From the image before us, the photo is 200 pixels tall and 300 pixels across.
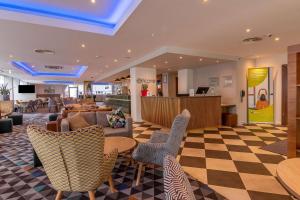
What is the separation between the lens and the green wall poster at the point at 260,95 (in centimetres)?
696

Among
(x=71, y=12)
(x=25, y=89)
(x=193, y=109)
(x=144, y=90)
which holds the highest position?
(x=71, y=12)

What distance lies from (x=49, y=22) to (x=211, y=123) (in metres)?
5.66

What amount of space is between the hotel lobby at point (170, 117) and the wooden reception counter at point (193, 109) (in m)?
0.04

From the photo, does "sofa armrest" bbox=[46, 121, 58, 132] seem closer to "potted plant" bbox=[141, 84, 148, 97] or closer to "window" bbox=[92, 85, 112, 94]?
"potted plant" bbox=[141, 84, 148, 97]

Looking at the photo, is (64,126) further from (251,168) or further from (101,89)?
(101,89)

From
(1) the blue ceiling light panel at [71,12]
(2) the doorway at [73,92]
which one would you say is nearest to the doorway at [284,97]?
(1) the blue ceiling light panel at [71,12]

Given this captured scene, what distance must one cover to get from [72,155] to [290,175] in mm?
1689

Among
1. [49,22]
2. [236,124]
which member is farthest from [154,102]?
[49,22]

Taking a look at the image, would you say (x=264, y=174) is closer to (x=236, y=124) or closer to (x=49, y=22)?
(x=236, y=124)

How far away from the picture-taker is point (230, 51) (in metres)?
6.14

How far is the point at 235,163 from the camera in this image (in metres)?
3.27

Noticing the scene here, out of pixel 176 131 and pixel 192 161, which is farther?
pixel 192 161

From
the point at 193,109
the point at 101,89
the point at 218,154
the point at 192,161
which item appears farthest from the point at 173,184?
the point at 101,89

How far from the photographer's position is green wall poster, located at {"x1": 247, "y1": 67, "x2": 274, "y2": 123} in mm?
6961
